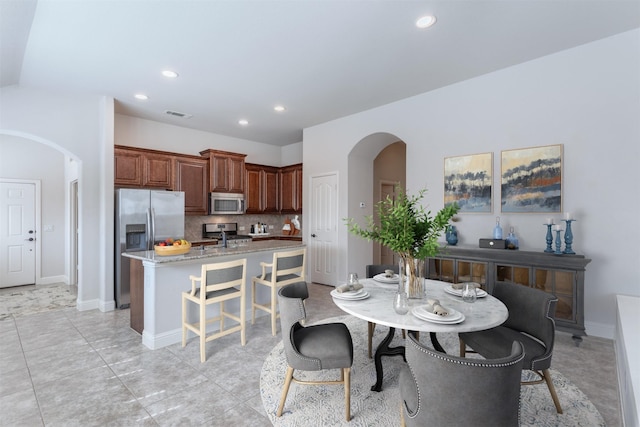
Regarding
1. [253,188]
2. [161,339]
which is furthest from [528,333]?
[253,188]

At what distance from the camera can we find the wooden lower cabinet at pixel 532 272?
3.12 metres

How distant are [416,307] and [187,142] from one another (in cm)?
578

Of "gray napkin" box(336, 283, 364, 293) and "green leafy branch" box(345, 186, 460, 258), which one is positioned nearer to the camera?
"green leafy branch" box(345, 186, 460, 258)

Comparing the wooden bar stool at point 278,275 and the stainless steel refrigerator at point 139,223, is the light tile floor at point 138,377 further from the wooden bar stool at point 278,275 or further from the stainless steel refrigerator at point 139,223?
the stainless steel refrigerator at point 139,223

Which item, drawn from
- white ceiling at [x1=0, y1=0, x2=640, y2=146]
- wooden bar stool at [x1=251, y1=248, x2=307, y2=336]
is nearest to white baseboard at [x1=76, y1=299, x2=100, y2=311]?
wooden bar stool at [x1=251, y1=248, x2=307, y2=336]

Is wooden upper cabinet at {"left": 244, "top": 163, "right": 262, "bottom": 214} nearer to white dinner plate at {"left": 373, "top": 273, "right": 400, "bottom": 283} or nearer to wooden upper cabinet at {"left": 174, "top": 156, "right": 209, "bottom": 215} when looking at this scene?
wooden upper cabinet at {"left": 174, "top": 156, "right": 209, "bottom": 215}

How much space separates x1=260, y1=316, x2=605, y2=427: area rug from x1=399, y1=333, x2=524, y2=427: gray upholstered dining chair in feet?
2.82

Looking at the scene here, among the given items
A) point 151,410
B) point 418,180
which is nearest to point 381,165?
point 418,180

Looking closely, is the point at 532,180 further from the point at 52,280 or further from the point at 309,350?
Answer: the point at 52,280

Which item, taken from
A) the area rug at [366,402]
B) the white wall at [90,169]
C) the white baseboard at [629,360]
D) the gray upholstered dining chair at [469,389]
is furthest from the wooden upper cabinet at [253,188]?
the white baseboard at [629,360]

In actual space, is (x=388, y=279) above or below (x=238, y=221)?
below

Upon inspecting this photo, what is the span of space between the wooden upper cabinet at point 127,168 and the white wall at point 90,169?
0.41 m

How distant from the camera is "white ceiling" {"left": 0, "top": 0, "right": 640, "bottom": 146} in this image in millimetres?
2615

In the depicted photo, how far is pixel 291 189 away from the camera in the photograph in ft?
23.0
